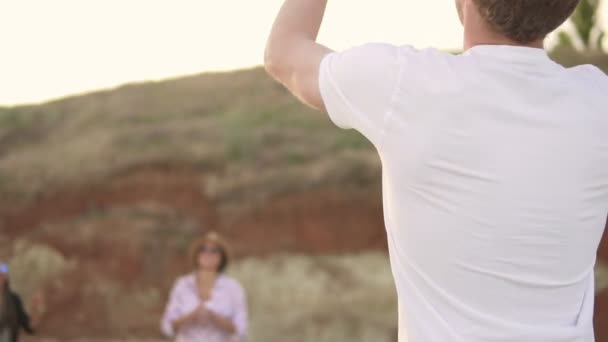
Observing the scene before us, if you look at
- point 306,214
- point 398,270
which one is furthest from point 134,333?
point 398,270

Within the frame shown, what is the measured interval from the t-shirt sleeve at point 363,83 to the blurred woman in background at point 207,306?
654 cm

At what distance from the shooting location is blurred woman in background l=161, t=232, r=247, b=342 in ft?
26.6

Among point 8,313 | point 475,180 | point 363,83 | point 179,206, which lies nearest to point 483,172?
point 475,180

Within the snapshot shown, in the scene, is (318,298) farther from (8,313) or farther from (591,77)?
(591,77)

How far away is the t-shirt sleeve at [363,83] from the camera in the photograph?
5.25 ft

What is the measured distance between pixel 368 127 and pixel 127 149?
2673 centimetres

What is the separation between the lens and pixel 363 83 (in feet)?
5.29

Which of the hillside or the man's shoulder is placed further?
the hillside

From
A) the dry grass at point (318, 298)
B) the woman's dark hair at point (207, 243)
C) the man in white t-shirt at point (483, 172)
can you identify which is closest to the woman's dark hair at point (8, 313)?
the woman's dark hair at point (207, 243)

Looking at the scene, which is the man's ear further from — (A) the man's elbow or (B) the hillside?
(B) the hillside

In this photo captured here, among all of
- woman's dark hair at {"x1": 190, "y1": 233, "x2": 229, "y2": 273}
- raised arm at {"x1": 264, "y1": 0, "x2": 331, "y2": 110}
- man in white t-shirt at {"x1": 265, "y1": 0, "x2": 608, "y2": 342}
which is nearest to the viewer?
man in white t-shirt at {"x1": 265, "y1": 0, "x2": 608, "y2": 342}

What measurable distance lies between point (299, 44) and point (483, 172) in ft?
1.08

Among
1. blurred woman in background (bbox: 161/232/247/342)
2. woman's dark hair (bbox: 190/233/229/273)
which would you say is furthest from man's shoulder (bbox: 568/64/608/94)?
woman's dark hair (bbox: 190/233/229/273)

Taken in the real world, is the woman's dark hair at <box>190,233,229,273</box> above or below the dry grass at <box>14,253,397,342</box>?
above
